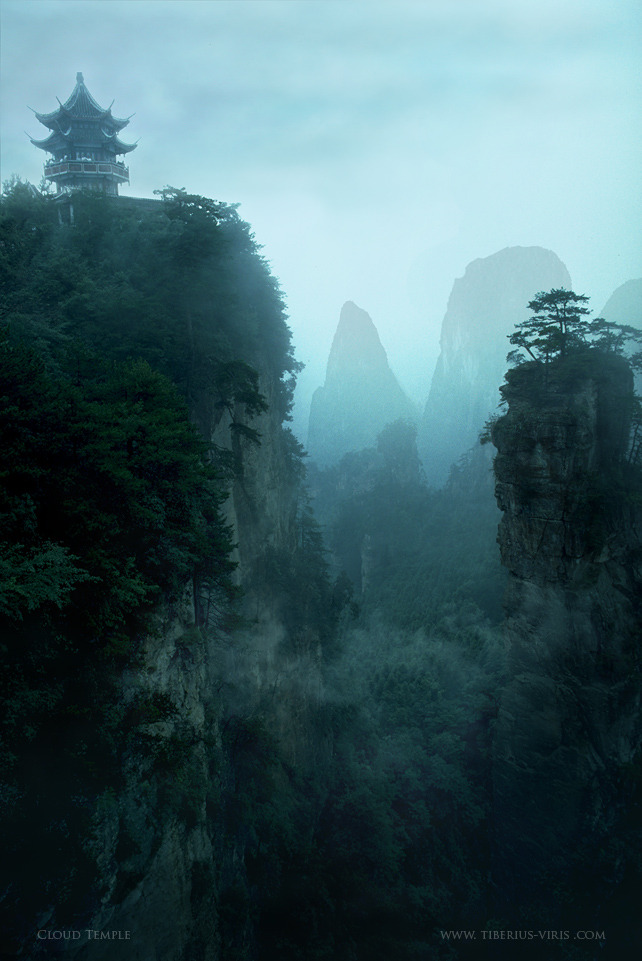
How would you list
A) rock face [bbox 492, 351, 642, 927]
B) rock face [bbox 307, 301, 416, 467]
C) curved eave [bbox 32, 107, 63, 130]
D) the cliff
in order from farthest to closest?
1. rock face [bbox 307, 301, 416, 467]
2. curved eave [bbox 32, 107, 63, 130]
3. rock face [bbox 492, 351, 642, 927]
4. the cliff

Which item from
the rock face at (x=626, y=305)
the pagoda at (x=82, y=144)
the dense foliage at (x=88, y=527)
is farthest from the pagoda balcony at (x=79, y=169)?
the rock face at (x=626, y=305)

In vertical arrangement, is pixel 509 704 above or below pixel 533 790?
above

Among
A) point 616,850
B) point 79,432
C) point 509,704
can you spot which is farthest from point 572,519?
point 79,432

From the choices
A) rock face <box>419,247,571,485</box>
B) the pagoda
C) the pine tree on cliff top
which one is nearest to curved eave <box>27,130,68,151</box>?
the pagoda

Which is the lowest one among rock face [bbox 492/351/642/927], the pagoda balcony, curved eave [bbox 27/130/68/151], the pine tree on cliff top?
rock face [bbox 492/351/642/927]

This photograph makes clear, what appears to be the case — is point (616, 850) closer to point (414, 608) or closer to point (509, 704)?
point (509, 704)

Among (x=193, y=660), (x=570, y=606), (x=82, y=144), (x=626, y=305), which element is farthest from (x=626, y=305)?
(x=193, y=660)

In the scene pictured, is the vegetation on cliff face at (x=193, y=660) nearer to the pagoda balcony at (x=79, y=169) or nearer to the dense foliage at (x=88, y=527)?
the dense foliage at (x=88, y=527)

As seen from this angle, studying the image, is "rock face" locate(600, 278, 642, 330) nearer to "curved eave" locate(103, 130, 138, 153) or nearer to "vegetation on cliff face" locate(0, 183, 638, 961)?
"vegetation on cliff face" locate(0, 183, 638, 961)
